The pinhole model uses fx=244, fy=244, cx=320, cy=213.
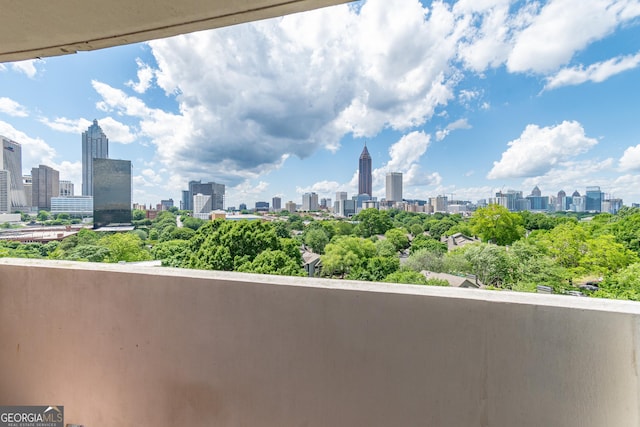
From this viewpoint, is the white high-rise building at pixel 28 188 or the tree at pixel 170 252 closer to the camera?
the white high-rise building at pixel 28 188

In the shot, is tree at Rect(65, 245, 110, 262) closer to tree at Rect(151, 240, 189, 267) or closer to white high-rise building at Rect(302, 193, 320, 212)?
tree at Rect(151, 240, 189, 267)

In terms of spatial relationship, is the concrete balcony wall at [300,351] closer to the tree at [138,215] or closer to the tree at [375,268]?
the tree at [138,215]

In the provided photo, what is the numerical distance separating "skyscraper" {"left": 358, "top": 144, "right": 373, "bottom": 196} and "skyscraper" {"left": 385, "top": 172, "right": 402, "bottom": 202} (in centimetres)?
52

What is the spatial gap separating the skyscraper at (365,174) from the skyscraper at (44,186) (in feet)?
20.0

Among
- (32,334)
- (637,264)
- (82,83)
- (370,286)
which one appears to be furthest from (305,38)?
(637,264)

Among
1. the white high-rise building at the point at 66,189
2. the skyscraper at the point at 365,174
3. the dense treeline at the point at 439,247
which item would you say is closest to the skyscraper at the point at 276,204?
the dense treeline at the point at 439,247

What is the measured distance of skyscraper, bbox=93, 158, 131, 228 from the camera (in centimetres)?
309

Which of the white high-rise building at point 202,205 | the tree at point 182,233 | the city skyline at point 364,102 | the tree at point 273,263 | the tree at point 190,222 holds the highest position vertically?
the city skyline at point 364,102

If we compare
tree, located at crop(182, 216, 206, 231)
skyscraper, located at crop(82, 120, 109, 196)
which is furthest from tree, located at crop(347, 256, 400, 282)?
skyscraper, located at crop(82, 120, 109, 196)

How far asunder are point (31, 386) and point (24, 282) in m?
0.53

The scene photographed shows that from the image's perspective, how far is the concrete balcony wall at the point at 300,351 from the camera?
2.56ft

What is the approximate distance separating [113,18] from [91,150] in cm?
381

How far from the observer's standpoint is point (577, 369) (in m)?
0.78

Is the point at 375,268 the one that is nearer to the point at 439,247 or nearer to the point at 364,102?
the point at 439,247
